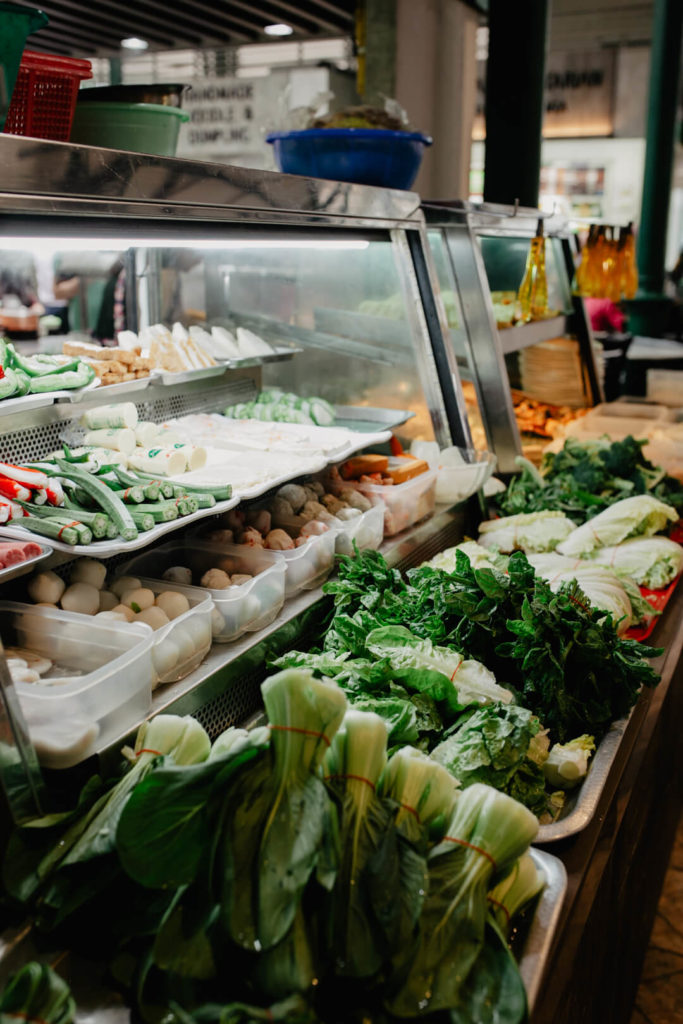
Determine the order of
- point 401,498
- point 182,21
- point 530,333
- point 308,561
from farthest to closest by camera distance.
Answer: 1. point 182,21
2. point 530,333
3. point 401,498
4. point 308,561

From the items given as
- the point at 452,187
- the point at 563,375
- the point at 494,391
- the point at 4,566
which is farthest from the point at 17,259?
the point at 4,566

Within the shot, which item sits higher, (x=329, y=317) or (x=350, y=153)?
(x=350, y=153)

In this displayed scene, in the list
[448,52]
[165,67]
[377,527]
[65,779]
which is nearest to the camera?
[65,779]

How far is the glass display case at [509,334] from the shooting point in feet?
13.8

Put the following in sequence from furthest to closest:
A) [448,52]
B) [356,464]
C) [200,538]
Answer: [448,52] < [356,464] < [200,538]

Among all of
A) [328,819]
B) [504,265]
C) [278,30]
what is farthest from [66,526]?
[278,30]

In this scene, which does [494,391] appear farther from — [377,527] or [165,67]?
[165,67]

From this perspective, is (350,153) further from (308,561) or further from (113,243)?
(308,561)

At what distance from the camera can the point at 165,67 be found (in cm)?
1086

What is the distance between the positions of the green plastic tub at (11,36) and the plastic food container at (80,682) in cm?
108

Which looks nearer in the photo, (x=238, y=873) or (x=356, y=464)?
(x=238, y=873)

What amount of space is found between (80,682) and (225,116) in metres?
9.49

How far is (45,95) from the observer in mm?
1978

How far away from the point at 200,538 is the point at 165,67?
33.2 feet
